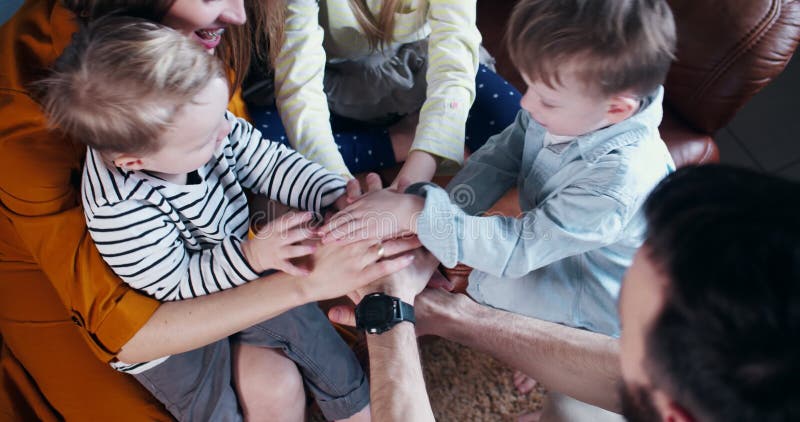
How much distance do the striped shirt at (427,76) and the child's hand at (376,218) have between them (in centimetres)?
24

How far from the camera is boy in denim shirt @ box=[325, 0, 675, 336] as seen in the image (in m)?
0.77

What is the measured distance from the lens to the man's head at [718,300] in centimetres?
44

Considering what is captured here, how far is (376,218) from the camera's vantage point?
96 cm

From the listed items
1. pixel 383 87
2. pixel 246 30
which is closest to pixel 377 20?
pixel 383 87

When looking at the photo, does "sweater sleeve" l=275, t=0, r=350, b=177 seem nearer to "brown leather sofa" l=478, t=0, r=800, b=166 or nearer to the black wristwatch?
the black wristwatch

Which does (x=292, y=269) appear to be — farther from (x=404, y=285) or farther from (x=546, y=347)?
(x=546, y=347)

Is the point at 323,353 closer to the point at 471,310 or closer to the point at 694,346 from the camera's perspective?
the point at 471,310

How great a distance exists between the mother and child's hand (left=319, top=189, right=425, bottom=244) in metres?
0.04

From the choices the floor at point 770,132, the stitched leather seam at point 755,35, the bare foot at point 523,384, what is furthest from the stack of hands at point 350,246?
the floor at point 770,132

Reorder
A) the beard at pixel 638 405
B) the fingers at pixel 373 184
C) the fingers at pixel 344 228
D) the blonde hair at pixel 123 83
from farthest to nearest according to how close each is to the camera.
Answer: the fingers at pixel 373 184, the fingers at pixel 344 228, the blonde hair at pixel 123 83, the beard at pixel 638 405

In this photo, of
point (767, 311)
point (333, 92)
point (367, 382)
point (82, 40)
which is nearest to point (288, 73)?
point (333, 92)

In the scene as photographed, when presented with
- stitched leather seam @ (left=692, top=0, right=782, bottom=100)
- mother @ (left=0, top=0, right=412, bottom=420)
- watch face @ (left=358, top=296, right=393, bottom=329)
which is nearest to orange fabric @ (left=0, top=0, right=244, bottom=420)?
mother @ (left=0, top=0, right=412, bottom=420)

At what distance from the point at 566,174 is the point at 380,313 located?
355 mm

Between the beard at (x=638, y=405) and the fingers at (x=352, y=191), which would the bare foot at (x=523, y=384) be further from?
the beard at (x=638, y=405)
